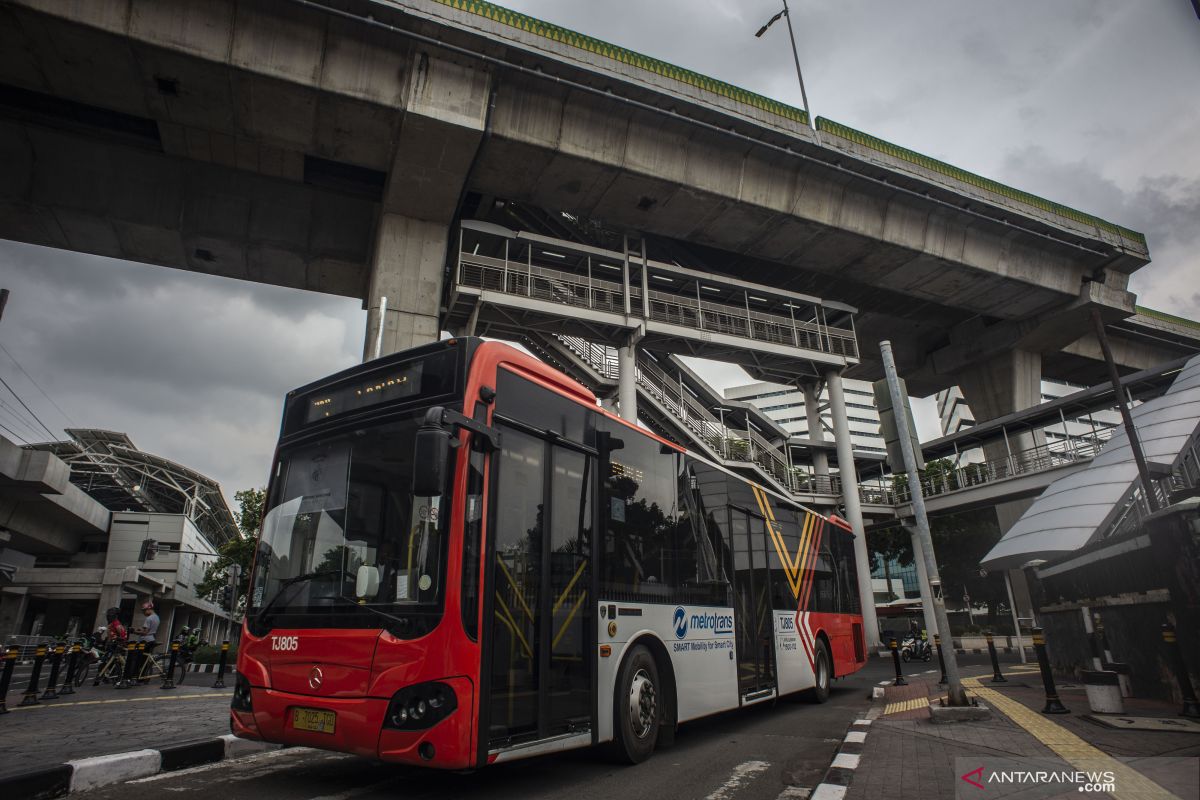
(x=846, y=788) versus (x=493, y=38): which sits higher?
(x=493, y=38)

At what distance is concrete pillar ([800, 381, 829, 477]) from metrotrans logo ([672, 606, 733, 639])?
24691 millimetres

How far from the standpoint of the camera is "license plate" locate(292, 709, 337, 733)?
14.1ft

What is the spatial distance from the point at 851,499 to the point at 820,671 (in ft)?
60.9

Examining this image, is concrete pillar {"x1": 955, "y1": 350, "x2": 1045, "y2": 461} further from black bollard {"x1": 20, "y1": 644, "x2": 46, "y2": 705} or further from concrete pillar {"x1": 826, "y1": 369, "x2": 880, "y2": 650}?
black bollard {"x1": 20, "y1": 644, "x2": 46, "y2": 705}

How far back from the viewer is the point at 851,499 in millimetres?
27984

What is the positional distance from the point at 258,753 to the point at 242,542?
91.0 feet

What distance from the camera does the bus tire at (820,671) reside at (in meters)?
10.7

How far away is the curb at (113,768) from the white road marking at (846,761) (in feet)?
18.7

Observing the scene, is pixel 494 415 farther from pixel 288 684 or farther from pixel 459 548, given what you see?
pixel 288 684

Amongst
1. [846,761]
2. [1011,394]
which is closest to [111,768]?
[846,761]

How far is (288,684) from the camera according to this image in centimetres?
461

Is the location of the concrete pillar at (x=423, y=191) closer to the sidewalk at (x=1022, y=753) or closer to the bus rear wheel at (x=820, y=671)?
the bus rear wheel at (x=820, y=671)

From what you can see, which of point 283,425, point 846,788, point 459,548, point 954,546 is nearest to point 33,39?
point 283,425

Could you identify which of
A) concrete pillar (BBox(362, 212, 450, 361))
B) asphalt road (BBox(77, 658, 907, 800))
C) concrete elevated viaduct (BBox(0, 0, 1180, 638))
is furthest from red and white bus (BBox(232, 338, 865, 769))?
concrete pillar (BBox(362, 212, 450, 361))
